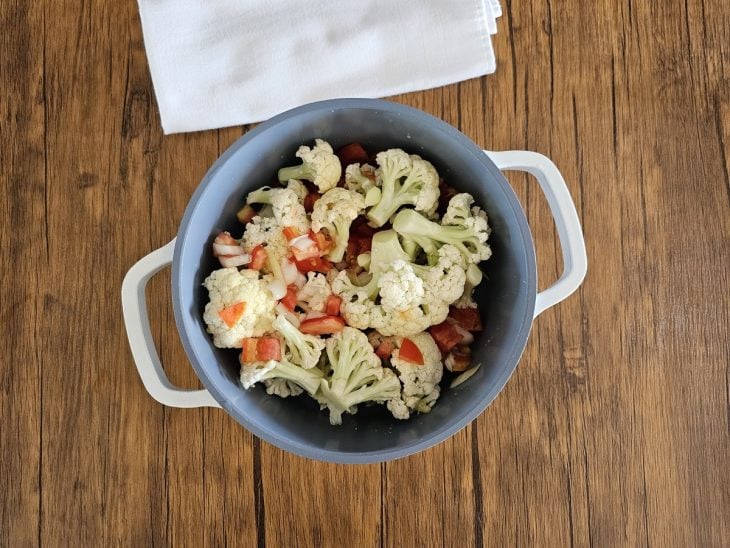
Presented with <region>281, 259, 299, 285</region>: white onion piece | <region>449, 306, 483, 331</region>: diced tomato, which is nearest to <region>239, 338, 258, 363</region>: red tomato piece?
<region>281, 259, 299, 285</region>: white onion piece

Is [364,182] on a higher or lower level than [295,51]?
lower

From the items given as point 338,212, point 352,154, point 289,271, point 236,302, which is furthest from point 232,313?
point 352,154

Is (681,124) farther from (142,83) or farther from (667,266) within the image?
(142,83)

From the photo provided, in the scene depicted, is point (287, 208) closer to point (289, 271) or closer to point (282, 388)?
point (289, 271)

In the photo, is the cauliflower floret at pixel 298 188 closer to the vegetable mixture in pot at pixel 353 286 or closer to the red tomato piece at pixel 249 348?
the vegetable mixture in pot at pixel 353 286

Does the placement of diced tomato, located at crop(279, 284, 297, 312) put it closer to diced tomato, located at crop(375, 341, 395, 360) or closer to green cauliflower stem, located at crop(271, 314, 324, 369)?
green cauliflower stem, located at crop(271, 314, 324, 369)

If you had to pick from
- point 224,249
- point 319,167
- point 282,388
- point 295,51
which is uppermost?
point 295,51
